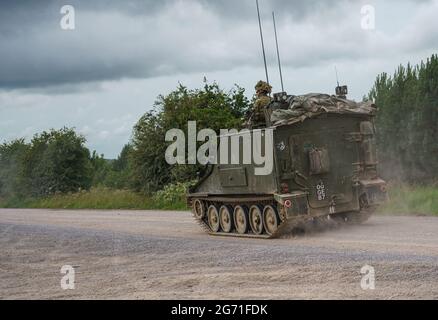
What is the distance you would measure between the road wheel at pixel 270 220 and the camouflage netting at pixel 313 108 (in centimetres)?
183

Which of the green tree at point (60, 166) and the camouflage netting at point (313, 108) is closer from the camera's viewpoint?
the camouflage netting at point (313, 108)

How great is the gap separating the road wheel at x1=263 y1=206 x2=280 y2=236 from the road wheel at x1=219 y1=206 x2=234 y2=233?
4.99ft

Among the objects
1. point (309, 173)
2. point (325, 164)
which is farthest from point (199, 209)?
point (325, 164)

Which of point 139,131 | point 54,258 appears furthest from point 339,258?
point 139,131

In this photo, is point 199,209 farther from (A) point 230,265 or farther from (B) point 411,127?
(B) point 411,127

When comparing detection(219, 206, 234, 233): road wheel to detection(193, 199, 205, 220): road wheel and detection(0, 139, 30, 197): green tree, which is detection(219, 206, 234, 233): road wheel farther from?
detection(0, 139, 30, 197): green tree

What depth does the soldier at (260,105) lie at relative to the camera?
16.7m

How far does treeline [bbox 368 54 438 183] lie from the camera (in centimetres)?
2605

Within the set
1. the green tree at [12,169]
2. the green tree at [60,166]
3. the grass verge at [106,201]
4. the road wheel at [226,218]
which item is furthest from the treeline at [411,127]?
the green tree at [12,169]

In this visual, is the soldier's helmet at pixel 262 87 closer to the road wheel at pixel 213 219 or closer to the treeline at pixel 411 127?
the road wheel at pixel 213 219

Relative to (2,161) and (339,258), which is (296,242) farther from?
(2,161)

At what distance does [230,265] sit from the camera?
1093 centimetres

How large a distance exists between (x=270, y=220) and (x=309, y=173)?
1.28 m
